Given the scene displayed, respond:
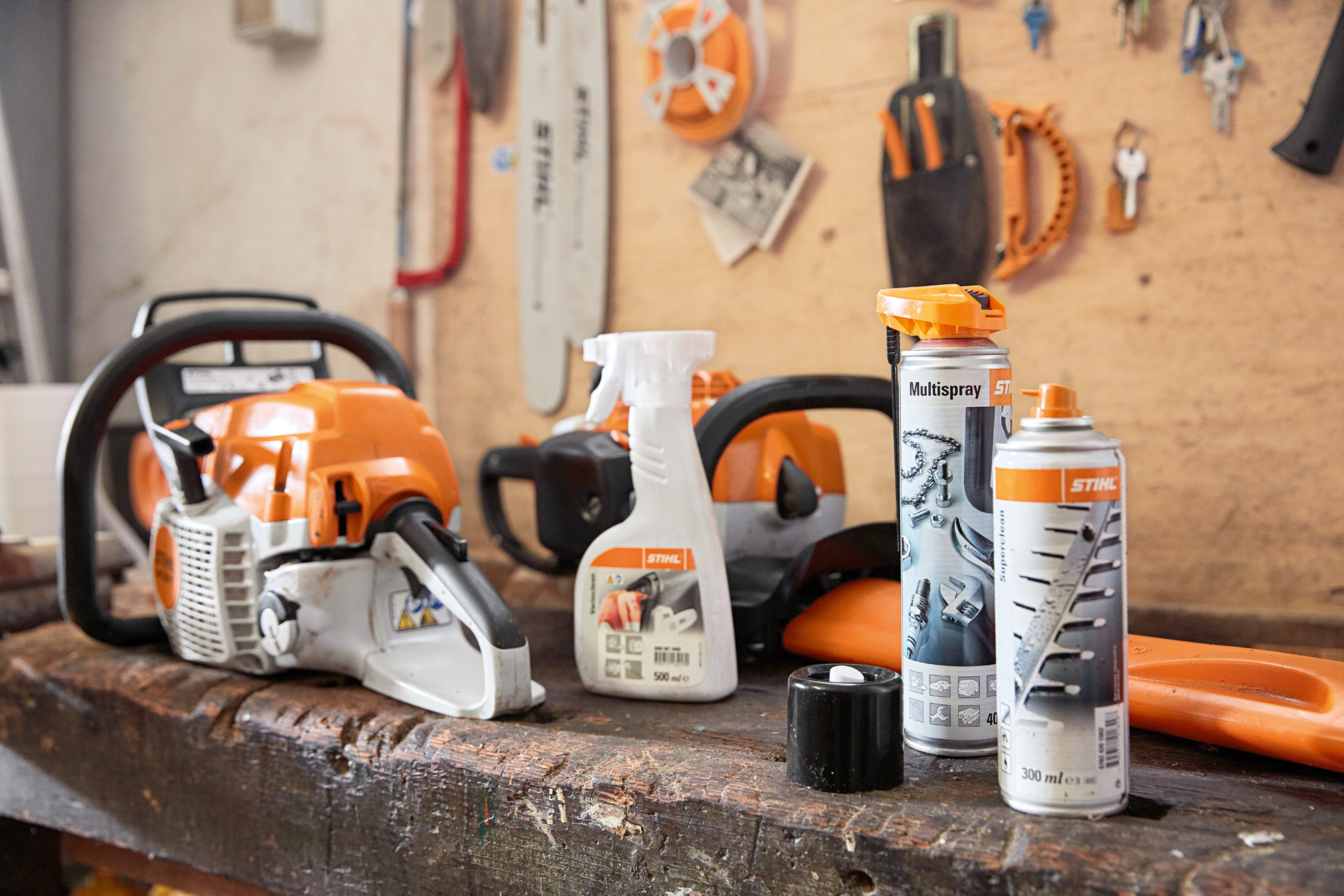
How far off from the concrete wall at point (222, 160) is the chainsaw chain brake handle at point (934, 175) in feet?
3.32

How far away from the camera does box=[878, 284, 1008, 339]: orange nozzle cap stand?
62 cm

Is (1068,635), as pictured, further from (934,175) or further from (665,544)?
(934,175)

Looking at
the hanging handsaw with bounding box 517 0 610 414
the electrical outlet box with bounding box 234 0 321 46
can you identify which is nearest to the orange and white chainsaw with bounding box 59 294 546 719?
the hanging handsaw with bounding box 517 0 610 414

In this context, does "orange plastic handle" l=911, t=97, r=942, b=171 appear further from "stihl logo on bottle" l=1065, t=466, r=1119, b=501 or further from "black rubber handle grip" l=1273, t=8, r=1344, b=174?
"stihl logo on bottle" l=1065, t=466, r=1119, b=501

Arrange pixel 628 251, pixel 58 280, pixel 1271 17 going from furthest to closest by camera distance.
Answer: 1. pixel 58 280
2. pixel 628 251
3. pixel 1271 17

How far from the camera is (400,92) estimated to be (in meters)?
1.88

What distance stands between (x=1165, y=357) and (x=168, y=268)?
2.08 m

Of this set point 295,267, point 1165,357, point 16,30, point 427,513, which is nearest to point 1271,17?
point 1165,357

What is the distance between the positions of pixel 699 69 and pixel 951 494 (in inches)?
42.1

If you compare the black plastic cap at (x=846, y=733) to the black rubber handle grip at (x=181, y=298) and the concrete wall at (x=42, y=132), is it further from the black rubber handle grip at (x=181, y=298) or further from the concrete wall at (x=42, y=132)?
the concrete wall at (x=42, y=132)

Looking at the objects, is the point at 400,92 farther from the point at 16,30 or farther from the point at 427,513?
the point at 427,513

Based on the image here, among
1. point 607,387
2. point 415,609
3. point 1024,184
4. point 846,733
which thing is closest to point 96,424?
point 415,609

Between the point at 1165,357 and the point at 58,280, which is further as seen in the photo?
the point at 58,280

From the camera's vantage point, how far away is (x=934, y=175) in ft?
4.46
